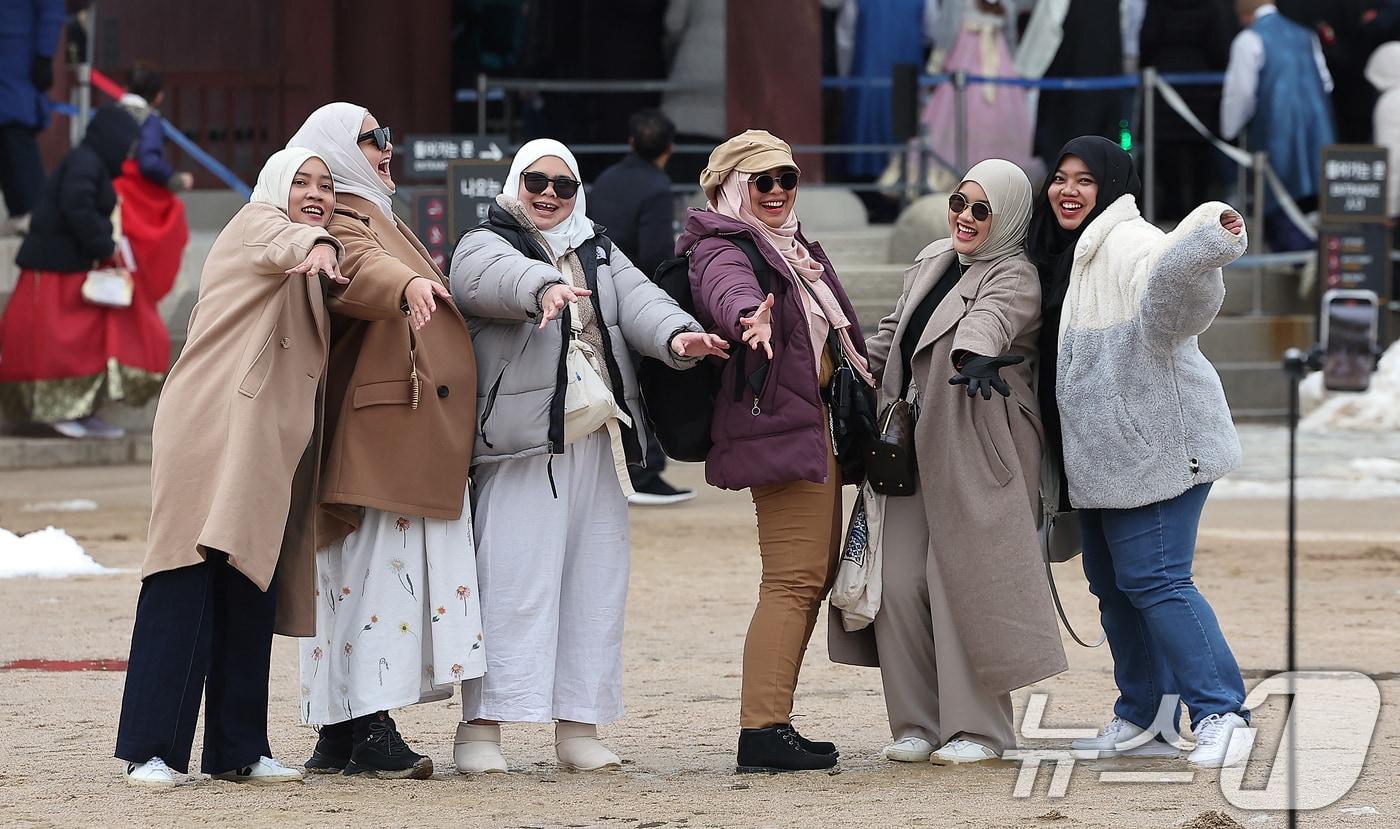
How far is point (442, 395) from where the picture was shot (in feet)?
18.0

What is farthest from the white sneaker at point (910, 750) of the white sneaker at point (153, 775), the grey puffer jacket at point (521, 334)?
the white sneaker at point (153, 775)

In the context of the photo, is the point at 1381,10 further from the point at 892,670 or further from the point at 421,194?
the point at 892,670

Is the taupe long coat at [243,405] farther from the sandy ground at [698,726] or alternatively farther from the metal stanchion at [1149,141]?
the metal stanchion at [1149,141]

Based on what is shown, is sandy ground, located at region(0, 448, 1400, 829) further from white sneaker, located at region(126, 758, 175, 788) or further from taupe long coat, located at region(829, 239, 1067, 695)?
taupe long coat, located at region(829, 239, 1067, 695)

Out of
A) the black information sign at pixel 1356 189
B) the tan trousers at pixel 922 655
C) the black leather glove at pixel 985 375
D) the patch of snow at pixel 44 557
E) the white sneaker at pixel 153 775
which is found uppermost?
the black information sign at pixel 1356 189

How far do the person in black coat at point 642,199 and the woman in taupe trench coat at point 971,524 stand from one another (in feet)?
15.1

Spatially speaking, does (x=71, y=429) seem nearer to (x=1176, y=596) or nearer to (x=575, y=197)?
(x=575, y=197)

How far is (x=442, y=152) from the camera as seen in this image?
1267cm

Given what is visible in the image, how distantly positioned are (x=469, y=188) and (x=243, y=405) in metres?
7.02

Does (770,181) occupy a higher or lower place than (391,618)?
higher

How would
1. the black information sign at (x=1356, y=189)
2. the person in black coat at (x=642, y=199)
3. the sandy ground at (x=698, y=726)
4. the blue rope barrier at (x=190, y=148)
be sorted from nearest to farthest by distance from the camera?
1. the sandy ground at (x=698, y=726)
2. the person in black coat at (x=642, y=199)
3. the black information sign at (x=1356, y=189)
4. the blue rope barrier at (x=190, y=148)

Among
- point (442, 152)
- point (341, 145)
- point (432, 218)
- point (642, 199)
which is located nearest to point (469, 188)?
point (432, 218)

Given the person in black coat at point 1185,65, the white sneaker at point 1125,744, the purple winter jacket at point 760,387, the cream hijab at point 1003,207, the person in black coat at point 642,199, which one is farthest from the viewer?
the person in black coat at point 1185,65

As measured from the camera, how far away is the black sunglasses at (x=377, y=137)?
18.3ft
